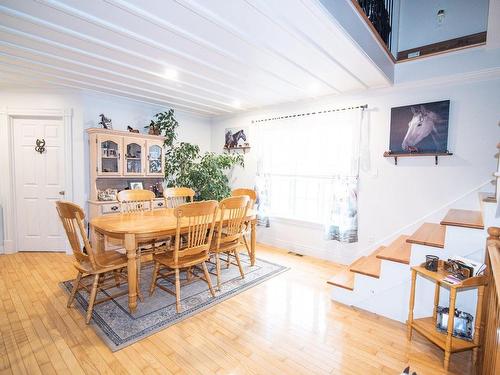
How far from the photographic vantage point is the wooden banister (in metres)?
1.06

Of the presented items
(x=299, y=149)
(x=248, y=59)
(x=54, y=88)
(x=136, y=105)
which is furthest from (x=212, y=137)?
(x=248, y=59)

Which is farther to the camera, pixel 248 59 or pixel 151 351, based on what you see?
pixel 248 59

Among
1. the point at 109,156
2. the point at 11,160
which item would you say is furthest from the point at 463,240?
the point at 11,160

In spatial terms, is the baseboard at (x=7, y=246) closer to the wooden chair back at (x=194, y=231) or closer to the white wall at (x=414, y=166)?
the wooden chair back at (x=194, y=231)

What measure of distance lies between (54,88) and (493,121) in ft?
17.6

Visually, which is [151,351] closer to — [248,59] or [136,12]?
[136,12]

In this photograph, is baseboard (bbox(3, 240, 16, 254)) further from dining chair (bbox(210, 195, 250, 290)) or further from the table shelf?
the table shelf

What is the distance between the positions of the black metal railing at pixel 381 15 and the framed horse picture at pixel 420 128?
0.81 metres

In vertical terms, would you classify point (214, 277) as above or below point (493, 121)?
below

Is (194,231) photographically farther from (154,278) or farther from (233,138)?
(233,138)

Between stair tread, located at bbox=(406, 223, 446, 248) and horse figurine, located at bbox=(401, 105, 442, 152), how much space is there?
919 mm

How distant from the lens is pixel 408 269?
7.46 feet

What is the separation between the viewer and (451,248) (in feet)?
6.75

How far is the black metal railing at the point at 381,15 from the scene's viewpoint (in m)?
2.62
